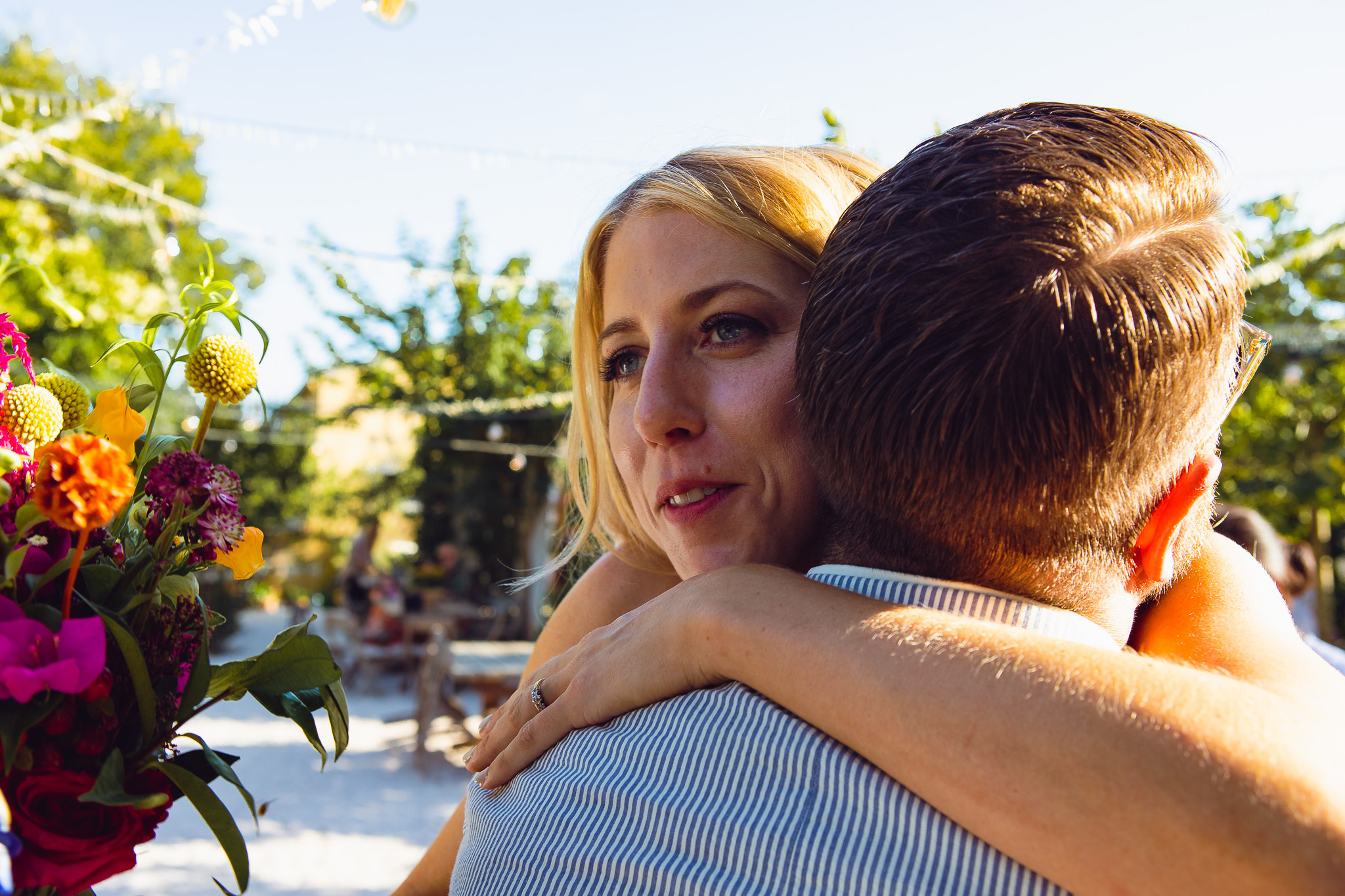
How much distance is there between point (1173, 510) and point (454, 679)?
8.36m

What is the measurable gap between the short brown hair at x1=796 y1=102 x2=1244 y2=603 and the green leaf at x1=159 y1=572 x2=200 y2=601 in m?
0.76

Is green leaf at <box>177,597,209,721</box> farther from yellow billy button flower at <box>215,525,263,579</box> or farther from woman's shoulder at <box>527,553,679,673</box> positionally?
woman's shoulder at <box>527,553,679,673</box>

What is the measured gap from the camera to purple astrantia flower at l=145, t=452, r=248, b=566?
99 centimetres

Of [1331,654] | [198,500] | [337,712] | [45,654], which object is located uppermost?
[198,500]

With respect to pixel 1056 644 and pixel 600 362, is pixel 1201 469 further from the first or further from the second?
pixel 600 362

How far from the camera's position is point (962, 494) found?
914mm

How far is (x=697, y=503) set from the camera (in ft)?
4.68

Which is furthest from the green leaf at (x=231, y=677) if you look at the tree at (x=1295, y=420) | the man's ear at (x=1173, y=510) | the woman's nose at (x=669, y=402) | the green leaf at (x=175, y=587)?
the tree at (x=1295, y=420)

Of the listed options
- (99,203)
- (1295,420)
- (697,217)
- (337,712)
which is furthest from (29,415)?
(99,203)

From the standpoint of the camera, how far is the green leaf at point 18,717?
0.84m

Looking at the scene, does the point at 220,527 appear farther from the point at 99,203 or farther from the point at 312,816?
the point at 99,203

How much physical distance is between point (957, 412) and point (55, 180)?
24119 mm

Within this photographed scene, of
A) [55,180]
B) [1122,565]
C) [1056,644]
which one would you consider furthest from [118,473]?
[55,180]

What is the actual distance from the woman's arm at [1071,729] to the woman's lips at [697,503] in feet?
1.03
